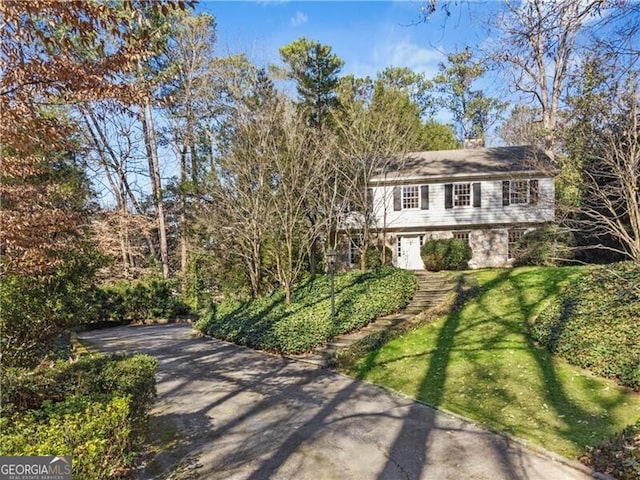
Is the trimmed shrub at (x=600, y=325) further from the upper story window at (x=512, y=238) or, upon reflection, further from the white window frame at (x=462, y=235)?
the white window frame at (x=462, y=235)

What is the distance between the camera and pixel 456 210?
65.8ft

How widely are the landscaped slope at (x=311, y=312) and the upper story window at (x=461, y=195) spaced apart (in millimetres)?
7679

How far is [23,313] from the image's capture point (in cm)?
672

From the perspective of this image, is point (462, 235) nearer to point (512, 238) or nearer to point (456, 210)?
point (456, 210)

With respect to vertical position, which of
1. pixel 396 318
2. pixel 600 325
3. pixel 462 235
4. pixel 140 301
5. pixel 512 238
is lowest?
pixel 140 301

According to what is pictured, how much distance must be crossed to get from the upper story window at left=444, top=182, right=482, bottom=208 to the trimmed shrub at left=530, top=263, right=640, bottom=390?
32.2 ft

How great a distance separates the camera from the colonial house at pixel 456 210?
1938 centimetres

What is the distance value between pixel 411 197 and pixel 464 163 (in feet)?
11.7

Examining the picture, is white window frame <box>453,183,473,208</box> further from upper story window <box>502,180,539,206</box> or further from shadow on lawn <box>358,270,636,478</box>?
shadow on lawn <box>358,270,636,478</box>

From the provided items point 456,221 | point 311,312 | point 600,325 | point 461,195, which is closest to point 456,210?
point 456,221

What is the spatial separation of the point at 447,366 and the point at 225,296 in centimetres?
1171

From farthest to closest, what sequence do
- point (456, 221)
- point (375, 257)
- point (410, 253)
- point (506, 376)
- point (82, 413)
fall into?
point (410, 253)
point (456, 221)
point (375, 257)
point (506, 376)
point (82, 413)

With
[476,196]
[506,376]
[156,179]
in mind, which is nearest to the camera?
[506,376]

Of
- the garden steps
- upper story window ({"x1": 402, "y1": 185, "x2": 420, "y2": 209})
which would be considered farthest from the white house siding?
the garden steps
